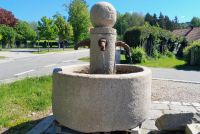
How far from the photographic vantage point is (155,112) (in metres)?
6.38

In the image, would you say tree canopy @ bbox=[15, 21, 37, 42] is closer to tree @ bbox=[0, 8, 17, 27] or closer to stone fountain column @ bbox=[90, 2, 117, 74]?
tree @ bbox=[0, 8, 17, 27]

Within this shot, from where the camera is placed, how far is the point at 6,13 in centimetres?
6644

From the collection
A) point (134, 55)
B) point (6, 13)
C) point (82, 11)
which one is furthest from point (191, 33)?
point (6, 13)

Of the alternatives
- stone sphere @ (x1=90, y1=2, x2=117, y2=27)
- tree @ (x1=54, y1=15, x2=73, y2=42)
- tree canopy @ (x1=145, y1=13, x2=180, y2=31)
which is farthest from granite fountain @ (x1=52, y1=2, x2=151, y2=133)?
tree canopy @ (x1=145, y1=13, x2=180, y2=31)

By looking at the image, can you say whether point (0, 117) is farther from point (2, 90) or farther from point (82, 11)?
point (82, 11)

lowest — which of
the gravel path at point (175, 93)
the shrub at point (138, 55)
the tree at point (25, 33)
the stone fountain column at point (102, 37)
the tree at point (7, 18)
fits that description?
the gravel path at point (175, 93)

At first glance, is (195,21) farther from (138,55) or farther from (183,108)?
(183,108)

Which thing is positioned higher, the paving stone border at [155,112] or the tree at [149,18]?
the tree at [149,18]

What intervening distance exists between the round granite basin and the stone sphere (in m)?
1.12

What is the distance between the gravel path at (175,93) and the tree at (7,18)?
2376 inches

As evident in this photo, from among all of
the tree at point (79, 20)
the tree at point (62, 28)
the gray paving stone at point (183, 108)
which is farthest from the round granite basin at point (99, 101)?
the tree at point (79, 20)

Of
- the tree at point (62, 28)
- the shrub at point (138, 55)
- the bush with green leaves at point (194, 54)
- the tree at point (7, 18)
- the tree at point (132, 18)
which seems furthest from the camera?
the tree at point (132, 18)

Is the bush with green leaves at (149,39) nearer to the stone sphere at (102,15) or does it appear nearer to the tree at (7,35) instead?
the stone sphere at (102,15)

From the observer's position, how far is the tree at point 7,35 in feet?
161
